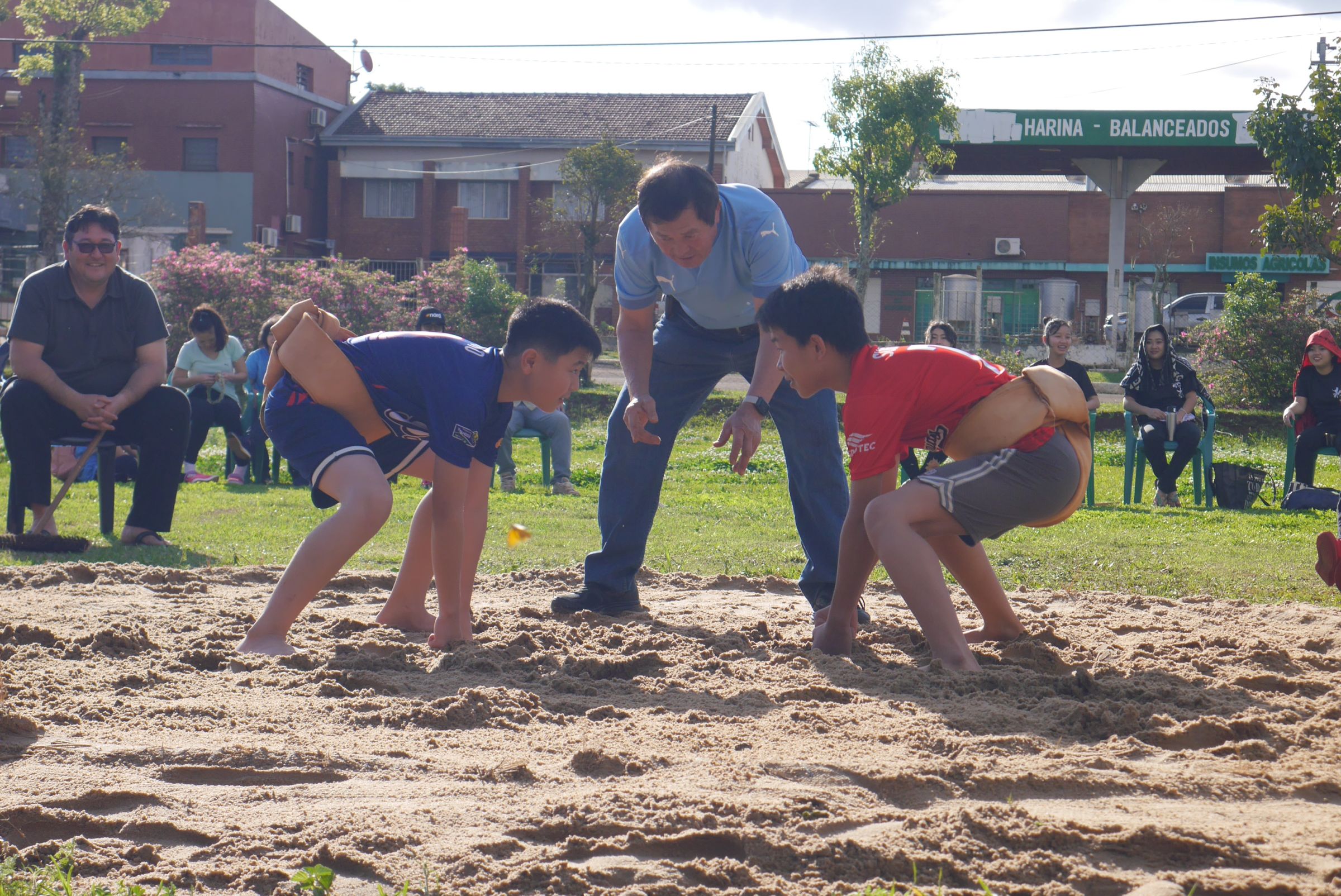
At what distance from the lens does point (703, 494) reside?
36.4ft

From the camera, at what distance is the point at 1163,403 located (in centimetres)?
1086

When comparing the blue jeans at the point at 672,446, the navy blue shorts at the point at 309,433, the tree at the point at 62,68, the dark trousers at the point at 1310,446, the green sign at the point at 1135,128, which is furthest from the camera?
the tree at the point at 62,68

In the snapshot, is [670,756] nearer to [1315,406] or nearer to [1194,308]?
[1315,406]

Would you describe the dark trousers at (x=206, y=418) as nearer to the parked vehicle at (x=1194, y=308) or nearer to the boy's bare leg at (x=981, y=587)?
the boy's bare leg at (x=981, y=587)

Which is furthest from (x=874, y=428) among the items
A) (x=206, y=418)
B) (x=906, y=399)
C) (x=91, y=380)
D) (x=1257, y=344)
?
(x=1257, y=344)

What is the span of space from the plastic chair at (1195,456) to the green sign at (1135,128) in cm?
2018

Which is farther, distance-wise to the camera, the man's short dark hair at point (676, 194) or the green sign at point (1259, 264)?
the green sign at point (1259, 264)

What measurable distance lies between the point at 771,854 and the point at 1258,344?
20071mm

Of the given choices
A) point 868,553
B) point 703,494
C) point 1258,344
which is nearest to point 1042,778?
point 868,553

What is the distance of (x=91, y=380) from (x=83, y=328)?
0.31 meters

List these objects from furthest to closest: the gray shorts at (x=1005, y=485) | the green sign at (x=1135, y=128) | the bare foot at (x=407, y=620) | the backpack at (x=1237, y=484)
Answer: the green sign at (x=1135, y=128), the backpack at (x=1237, y=484), the bare foot at (x=407, y=620), the gray shorts at (x=1005, y=485)

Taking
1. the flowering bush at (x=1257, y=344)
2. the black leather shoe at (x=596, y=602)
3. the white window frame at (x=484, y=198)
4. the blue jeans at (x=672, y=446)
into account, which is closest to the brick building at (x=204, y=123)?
the white window frame at (x=484, y=198)

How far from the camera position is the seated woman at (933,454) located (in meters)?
9.67

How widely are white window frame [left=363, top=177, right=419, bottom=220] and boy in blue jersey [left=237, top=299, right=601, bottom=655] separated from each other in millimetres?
35273
